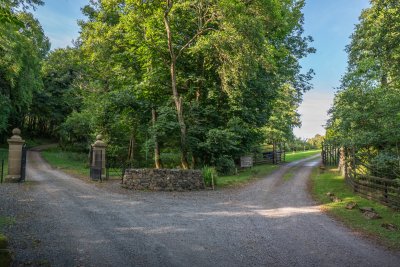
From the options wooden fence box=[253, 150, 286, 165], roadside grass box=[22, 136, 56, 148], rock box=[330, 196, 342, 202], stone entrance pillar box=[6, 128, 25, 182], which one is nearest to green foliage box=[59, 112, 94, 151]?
stone entrance pillar box=[6, 128, 25, 182]

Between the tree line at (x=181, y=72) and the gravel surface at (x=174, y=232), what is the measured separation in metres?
7.52

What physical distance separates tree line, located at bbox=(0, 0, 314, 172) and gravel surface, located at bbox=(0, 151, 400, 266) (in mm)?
7524

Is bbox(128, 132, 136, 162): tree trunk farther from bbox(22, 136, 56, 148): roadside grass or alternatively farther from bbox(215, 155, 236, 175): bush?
bbox(22, 136, 56, 148): roadside grass

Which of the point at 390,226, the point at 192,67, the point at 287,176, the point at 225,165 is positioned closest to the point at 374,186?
the point at 390,226

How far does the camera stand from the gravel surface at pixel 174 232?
607cm

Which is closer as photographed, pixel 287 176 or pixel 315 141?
pixel 287 176

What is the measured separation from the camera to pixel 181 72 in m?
22.1

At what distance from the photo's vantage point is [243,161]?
89.4 feet

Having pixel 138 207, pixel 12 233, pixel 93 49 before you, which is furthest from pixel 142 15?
pixel 12 233

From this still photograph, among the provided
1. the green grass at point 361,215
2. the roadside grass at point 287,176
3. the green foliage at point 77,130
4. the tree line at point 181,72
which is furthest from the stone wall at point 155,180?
the green foliage at point 77,130

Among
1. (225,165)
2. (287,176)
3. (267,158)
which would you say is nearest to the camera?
(225,165)

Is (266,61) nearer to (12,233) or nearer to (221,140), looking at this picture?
(221,140)

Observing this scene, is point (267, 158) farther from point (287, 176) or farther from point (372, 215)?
point (372, 215)

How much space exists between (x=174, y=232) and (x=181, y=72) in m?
15.5
